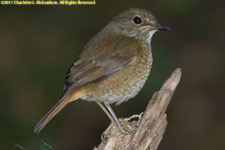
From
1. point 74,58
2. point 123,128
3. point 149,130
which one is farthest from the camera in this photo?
point 74,58

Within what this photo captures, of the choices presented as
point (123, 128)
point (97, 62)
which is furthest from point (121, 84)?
point (123, 128)

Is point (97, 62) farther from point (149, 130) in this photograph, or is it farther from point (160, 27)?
point (149, 130)

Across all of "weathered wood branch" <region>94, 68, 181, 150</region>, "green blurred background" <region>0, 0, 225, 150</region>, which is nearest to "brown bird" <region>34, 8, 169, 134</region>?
"weathered wood branch" <region>94, 68, 181, 150</region>

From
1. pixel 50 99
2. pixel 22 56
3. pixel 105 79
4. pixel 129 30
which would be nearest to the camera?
pixel 105 79

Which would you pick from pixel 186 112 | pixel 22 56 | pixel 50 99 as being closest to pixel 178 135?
pixel 186 112

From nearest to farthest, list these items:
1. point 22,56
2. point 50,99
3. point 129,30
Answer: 1. point 129,30
2. point 50,99
3. point 22,56

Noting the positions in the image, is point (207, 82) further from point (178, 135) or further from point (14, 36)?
point (14, 36)
